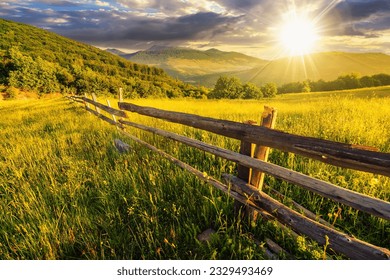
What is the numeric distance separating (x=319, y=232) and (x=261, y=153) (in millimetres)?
841

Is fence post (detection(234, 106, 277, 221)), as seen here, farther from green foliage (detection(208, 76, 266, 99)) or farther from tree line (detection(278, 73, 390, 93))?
tree line (detection(278, 73, 390, 93))

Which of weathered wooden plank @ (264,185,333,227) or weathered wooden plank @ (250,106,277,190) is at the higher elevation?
weathered wooden plank @ (250,106,277,190)

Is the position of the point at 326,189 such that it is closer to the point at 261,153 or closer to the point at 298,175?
the point at 298,175

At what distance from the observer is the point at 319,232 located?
1.94m

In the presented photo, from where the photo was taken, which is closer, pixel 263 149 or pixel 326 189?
pixel 326 189

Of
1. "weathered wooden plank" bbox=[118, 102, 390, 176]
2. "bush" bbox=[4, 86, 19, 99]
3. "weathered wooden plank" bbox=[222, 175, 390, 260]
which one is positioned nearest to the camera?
"weathered wooden plank" bbox=[118, 102, 390, 176]

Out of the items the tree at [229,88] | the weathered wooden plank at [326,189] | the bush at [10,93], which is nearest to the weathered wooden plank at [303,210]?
the weathered wooden plank at [326,189]

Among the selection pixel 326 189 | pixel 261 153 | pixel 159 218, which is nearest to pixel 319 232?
pixel 326 189

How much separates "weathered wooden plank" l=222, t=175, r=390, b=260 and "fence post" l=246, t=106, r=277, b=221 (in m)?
0.09

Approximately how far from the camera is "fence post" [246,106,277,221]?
7.18 ft

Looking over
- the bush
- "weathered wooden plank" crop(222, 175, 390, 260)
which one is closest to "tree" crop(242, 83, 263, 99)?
the bush
